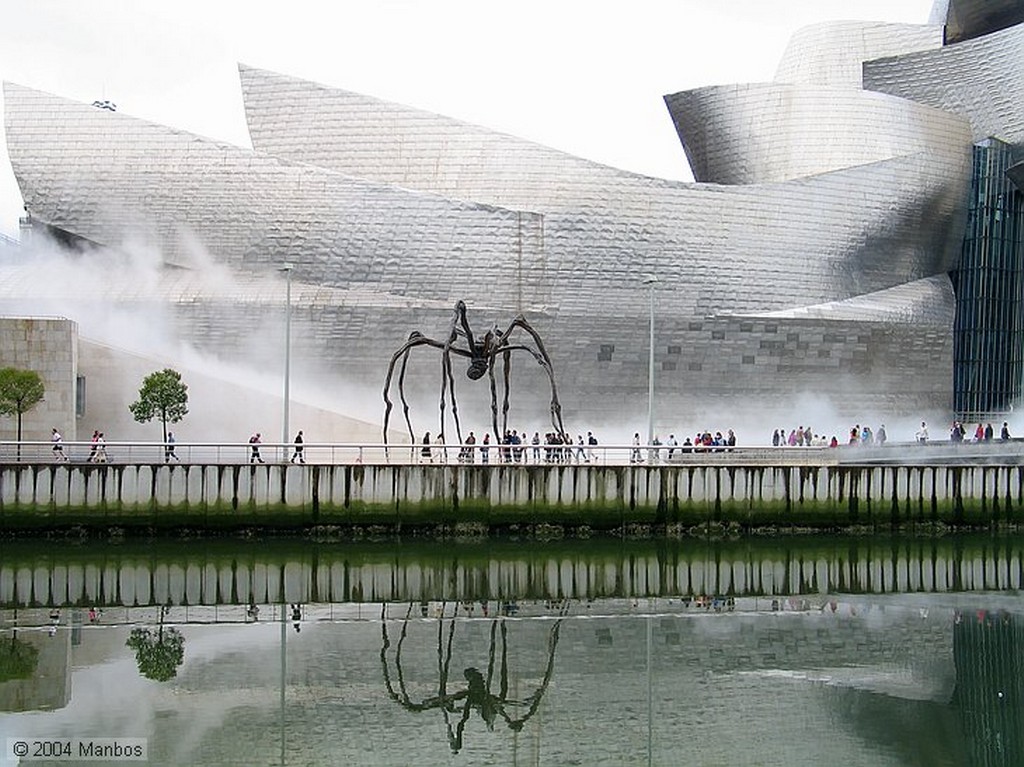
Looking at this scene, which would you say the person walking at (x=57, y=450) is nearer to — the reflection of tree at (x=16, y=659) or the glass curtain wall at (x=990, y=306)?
the reflection of tree at (x=16, y=659)

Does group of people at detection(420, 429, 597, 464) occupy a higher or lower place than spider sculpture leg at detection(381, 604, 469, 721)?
higher

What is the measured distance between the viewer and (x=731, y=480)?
21203 mm

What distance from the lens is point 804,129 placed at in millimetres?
32250

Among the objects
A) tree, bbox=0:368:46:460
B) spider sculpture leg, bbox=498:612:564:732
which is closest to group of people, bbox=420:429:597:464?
tree, bbox=0:368:46:460

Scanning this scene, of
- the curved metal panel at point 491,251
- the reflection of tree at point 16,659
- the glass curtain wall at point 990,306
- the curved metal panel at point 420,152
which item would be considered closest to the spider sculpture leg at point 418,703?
the reflection of tree at point 16,659

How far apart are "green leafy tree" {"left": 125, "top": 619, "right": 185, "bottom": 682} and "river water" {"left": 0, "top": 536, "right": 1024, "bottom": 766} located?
0.14 feet

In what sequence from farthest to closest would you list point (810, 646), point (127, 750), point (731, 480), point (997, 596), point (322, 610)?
1. point (731, 480)
2. point (997, 596)
3. point (322, 610)
4. point (810, 646)
5. point (127, 750)

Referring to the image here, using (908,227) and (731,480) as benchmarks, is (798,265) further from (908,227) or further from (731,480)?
(731,480)

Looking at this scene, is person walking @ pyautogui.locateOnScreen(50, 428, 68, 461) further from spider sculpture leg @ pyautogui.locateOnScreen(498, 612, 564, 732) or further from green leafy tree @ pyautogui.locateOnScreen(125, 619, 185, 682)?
spider sculpture leg @ pyautogui.locateOnScreen(498, 612, 564, 732)

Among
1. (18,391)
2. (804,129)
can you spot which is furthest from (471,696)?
(804,129)

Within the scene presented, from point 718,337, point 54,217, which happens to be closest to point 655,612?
point 718,337

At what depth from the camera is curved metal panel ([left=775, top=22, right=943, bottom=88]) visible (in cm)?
3531

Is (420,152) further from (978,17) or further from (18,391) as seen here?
(978,17)

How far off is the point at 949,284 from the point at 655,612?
69.1ft
